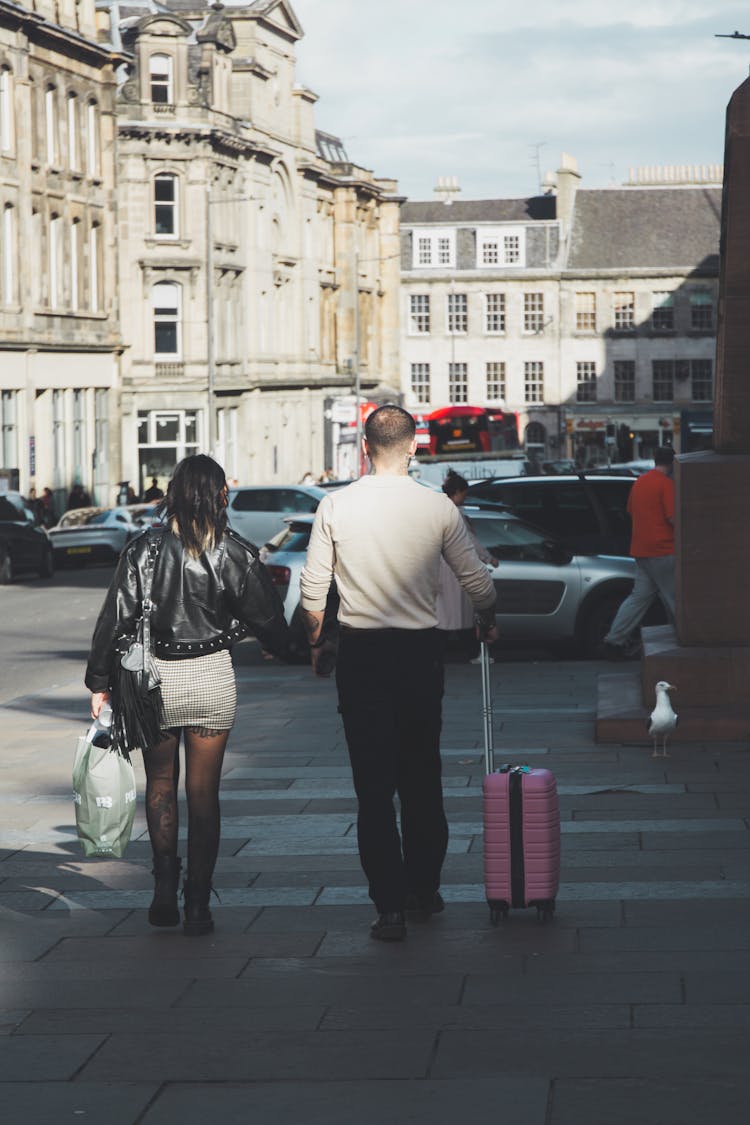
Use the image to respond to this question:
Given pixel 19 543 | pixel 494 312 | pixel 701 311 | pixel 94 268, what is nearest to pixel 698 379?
pixel 701 311

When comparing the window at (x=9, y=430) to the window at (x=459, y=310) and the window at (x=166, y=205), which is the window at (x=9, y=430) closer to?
the window at (x=166, y=205)

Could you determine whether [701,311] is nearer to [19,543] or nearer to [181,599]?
[19,543]

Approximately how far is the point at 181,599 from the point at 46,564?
31372mm

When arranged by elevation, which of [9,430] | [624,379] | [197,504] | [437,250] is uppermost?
[437,250]

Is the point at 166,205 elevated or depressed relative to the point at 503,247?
depressed

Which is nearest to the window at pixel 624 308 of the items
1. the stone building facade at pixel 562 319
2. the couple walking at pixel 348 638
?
the stone building facade at pixel 562 319

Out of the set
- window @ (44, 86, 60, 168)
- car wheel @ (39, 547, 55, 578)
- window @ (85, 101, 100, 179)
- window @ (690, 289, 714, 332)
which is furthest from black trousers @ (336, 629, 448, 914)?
window @ (690, 289, 714, 332)

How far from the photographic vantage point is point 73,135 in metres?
55.4

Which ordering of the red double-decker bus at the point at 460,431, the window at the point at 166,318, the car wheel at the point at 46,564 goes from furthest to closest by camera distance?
the red double-decker bus at the point at 460,431, the window at the point at 166,318, the car wheel at the point at 46,564

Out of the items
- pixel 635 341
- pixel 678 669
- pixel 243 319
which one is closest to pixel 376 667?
pixel 678 669

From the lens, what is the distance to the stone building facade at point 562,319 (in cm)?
10038

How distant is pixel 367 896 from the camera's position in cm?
771

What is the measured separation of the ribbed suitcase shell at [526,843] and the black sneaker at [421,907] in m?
0.29

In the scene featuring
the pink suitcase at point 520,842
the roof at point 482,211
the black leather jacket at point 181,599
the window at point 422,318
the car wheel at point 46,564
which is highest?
the roof at point 482,211
